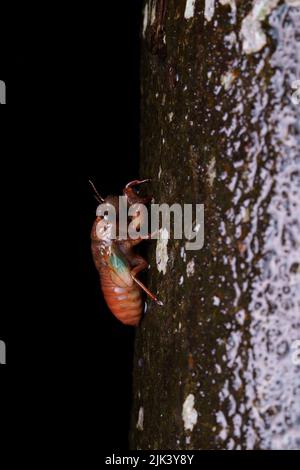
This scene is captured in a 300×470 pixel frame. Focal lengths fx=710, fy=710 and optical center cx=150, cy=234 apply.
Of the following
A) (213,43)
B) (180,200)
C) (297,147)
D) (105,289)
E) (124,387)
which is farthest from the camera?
(124,387)

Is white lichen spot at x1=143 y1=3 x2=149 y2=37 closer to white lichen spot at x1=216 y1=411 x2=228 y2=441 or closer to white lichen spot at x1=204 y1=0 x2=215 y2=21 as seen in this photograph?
white lichen spot at x1=204 y1=0 x2=215 y2=21

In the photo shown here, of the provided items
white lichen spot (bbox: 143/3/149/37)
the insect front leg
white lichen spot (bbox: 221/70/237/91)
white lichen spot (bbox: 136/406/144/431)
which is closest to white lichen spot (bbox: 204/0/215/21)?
white lichen spot (bbox: 221/70/237/91)

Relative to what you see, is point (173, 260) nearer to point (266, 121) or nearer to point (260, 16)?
point (266, 121)

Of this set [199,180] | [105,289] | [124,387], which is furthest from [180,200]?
[124,387]

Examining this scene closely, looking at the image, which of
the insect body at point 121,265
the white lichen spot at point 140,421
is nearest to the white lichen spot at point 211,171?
the insect body at point 121,265

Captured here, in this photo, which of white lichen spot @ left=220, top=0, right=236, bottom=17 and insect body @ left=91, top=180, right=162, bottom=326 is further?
insect body @ left=91, top=180, right=162, bottom=326

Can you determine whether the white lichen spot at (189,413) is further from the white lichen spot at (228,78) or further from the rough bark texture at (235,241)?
the white lichen spot at (228,78)
